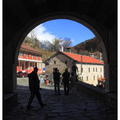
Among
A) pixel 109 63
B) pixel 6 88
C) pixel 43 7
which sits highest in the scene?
pixel 43 7

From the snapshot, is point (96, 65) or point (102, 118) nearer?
point (102, 118)

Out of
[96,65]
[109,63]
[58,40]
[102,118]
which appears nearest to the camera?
[102,118]

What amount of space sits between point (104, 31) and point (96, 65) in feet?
111

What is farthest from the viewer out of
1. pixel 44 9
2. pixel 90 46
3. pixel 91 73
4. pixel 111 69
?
pixel 90 46

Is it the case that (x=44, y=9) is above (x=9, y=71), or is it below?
above

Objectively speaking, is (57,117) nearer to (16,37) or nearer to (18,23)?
(18,23)

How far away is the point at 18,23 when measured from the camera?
2678 millimetres

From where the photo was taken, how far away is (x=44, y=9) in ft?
9.47

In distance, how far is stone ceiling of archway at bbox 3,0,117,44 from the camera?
95.3 inches

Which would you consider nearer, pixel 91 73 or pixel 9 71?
pixel 9 71

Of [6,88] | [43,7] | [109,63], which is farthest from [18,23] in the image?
[109,63]

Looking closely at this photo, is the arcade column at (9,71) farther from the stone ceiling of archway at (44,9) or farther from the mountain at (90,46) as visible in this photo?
the mountain at (90,46)

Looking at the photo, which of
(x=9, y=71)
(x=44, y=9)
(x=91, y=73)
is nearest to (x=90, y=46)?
(x=91, y=73)

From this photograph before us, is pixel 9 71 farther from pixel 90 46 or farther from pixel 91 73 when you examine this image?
pixel 90 46
